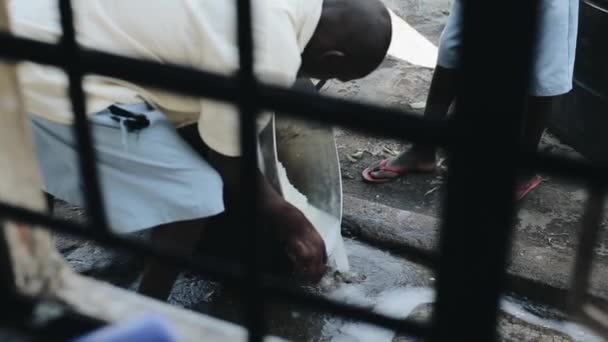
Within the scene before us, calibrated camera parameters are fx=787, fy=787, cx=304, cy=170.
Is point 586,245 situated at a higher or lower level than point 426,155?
higher

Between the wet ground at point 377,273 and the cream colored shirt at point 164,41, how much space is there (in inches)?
19.2

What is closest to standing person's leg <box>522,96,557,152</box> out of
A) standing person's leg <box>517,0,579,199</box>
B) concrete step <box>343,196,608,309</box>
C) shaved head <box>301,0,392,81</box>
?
standing person's leg <box>517,0,579,199</box>

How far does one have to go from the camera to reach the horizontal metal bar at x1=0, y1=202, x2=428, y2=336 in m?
0.82

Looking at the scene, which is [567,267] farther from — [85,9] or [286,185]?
[85,9]

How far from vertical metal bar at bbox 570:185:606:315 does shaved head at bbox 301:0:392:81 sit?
153 centimetres

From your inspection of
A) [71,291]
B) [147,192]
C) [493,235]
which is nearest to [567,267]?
[147,192]

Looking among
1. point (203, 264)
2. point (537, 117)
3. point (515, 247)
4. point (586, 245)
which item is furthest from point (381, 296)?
point (586, 245)

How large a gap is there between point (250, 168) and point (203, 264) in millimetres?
150

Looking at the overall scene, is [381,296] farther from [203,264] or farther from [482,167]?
[482,167]

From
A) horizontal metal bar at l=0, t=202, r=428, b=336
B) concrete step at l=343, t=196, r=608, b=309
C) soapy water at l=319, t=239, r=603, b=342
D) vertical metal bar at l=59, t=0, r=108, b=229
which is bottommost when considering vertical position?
soapy water at l=319, t=239, r=603, b=342

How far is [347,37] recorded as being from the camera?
7.33 feet

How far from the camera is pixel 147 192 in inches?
80.4

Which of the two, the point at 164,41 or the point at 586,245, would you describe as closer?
the point at 586,245

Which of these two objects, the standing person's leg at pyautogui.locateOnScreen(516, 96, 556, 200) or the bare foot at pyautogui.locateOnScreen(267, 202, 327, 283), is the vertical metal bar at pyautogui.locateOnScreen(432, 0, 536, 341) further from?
the standing person's leg at pyautogui.locateOnScreen(516, 96, 556, 200)
